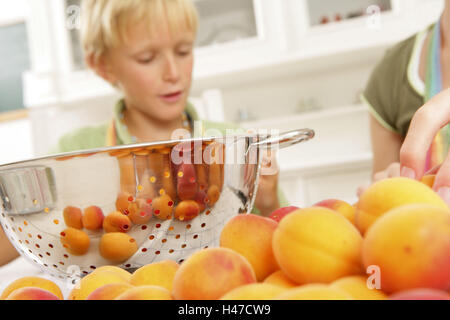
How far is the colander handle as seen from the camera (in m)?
0.29

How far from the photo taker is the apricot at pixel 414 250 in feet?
0.46

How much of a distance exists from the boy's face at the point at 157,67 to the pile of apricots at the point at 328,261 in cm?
77

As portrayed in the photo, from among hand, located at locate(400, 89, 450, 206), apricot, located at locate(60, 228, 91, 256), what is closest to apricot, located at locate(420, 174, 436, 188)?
hand, located at locate(400, 89, 450, 206)

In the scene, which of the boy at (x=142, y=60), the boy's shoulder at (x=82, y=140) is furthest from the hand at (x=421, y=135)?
the boy's shoulder at (x=82, y=140)

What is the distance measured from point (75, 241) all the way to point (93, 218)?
0.08ft

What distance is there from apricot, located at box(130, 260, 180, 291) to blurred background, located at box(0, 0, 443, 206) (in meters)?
1.43

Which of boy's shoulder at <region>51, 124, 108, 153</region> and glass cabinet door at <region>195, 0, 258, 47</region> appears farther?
glass cabinet door at <region>195, 0, 258, 47</region>

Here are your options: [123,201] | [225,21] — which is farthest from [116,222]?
[225,21]

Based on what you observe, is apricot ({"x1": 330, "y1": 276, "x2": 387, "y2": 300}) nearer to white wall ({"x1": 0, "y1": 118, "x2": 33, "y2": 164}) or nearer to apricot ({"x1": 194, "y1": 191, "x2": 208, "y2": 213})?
apricot ({"x1": 194, "y1": 191, "x2": 208, "y2": 213})

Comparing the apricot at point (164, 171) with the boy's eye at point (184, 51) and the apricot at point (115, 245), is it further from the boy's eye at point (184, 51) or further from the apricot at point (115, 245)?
the boy's eye at point (184, 51)

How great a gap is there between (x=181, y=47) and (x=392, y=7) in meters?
1.15

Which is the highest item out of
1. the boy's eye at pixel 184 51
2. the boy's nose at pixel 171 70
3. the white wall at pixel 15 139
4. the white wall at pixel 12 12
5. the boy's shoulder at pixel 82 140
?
the white wall at pixel 12 12
